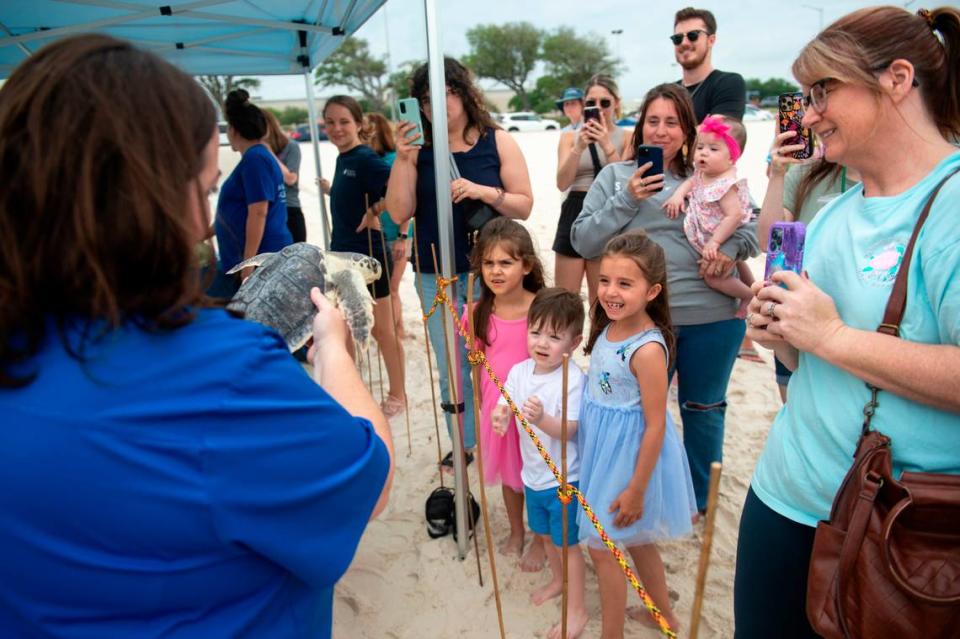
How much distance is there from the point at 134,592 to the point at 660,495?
5.29 ft

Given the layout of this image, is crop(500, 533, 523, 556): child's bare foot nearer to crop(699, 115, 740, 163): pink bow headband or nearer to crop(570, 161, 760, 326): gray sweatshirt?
crop(570, 161, 760, 326): gray sweatshirt

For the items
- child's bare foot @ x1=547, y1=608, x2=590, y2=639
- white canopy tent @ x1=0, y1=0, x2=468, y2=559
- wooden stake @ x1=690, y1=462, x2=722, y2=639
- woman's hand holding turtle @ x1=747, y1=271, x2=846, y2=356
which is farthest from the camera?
white canopy tent @ x1=0, y1=0, x2=468, y2=559

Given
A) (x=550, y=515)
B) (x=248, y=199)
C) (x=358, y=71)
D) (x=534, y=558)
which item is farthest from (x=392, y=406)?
(x=358, y=71)

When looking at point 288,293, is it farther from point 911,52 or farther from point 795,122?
point 795,122

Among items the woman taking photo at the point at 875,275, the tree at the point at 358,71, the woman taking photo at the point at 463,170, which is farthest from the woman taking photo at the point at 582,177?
the tree at the point at 358,71

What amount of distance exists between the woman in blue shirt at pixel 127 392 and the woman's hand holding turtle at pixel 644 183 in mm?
1729

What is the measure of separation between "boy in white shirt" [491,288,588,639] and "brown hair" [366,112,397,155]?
2810 millimetres

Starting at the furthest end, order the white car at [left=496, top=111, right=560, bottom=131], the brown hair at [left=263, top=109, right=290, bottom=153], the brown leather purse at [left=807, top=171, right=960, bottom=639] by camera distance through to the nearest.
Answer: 1. the white car at [left=496, top=111, right=560, bottom=131]
2. the brown hair at [left=263, top=109, right=290, bottom=153]
3. the brown leather purse at [left=807, top=171, right=960, bottom=639]

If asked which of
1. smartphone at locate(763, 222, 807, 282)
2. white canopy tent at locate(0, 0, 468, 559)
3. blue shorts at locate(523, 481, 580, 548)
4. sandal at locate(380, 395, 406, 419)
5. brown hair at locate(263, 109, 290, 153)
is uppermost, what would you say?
white canopy tent at locate(0, 0, 468, 559)

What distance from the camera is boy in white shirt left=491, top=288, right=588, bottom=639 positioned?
83.6 inches

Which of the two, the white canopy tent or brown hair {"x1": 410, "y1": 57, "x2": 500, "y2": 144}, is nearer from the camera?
the white canopy tent

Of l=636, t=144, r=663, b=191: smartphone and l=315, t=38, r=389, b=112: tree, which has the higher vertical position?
l=315, t=38, r=389, b=112: tree

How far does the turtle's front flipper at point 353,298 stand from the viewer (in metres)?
1.38

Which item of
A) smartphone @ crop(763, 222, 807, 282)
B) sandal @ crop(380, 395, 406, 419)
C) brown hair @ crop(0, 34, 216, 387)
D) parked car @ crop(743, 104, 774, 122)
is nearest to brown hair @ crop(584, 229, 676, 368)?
smartphone @ crop(763, 222, 807, 282)
